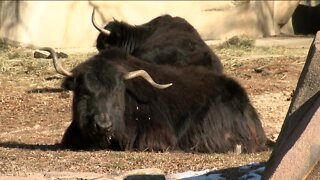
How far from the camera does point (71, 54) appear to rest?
17641 millimetres

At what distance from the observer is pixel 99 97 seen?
8703 millimetres

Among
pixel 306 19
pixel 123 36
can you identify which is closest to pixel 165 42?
pixel 123 36

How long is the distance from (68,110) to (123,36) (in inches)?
56.6

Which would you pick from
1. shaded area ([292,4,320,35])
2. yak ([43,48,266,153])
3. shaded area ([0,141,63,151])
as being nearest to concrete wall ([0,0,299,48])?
shaded area ([292,4,320,35])

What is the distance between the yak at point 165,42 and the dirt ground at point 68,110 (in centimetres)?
112

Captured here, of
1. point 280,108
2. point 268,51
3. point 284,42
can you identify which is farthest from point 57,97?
point 284,42

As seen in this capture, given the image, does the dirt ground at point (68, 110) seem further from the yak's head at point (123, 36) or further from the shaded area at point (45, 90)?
the yak's head at point (123, 36)

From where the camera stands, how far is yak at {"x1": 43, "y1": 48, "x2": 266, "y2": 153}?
8.77 m

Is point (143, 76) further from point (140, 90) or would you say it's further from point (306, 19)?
point (306, 19)

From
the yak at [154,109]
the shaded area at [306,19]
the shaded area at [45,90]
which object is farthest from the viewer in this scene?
the shaded area at [306,19]

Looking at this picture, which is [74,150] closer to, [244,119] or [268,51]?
[244,119]

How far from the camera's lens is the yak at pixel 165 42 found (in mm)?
11891

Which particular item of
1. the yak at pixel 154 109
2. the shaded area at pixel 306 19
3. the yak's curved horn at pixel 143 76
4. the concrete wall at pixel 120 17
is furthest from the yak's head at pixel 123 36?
the shaded area at pixel 306 19

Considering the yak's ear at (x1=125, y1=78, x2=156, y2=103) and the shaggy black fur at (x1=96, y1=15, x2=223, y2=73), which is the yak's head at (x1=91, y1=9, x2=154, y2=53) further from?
the yak's ear at (x1=125, y1=78, x2=156, y2=103)
